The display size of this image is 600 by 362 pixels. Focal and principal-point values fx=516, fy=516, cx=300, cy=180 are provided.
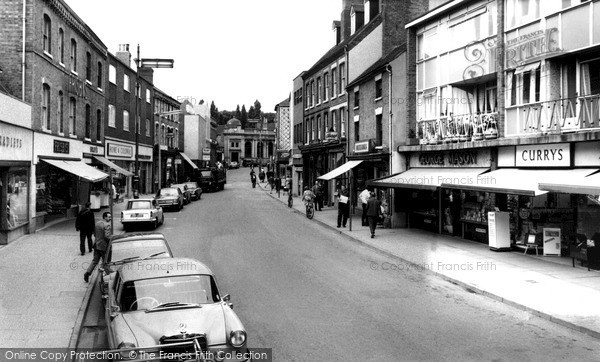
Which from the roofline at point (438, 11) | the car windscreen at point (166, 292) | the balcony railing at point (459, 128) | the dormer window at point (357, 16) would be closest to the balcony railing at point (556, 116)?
the balcony railing at point (459, 128)

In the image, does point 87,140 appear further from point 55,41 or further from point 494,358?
point 494,358

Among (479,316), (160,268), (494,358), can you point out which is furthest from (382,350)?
(160,268)

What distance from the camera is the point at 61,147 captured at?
23969 mm

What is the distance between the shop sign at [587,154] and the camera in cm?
1386

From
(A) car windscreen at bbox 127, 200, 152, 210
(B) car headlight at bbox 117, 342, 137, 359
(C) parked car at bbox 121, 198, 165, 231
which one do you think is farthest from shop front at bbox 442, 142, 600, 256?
(A) car windscreen at bbox 127, 200, 152, 210

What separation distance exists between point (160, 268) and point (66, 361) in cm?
185

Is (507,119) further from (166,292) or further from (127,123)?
(127,123)

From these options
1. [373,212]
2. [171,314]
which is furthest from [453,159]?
[171,314]

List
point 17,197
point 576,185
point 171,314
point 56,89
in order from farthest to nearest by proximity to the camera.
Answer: point 56,89 < point 17,197 < point 576,185 < point 171,314

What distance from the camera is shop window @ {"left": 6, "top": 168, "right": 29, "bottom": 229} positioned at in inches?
706

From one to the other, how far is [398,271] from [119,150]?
2860cm

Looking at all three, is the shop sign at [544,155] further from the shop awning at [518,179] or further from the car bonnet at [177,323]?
the car bonnet at [177,323]

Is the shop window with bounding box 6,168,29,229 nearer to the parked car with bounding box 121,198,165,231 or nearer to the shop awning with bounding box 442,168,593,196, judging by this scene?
the parked car with bounding box 121,198,165,231

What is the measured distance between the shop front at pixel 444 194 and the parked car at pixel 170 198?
1404 cm
